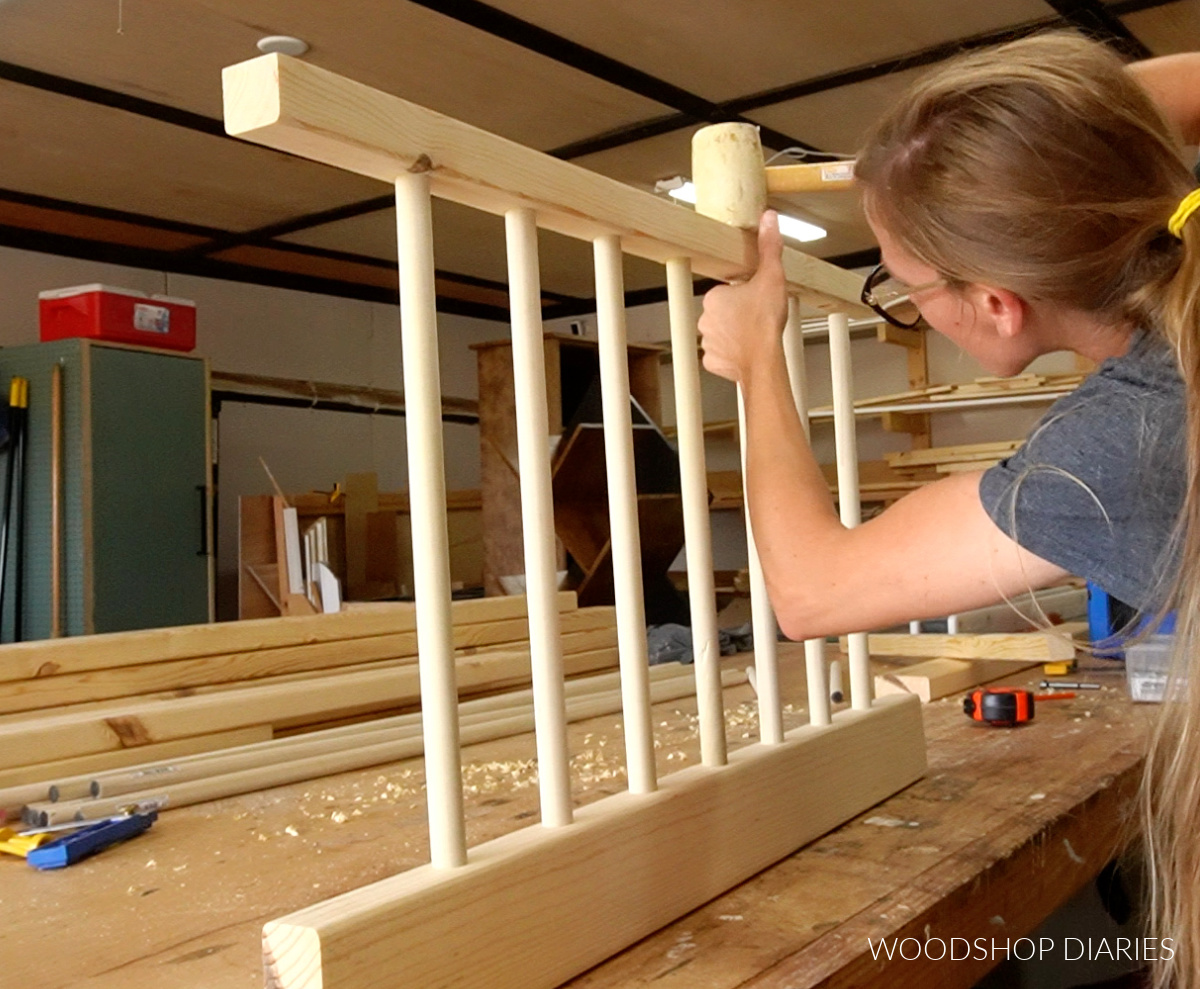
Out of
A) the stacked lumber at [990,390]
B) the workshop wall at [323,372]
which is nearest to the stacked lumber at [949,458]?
the stacked lumber at [990,390]

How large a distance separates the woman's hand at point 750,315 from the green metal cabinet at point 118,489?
3.86 metres

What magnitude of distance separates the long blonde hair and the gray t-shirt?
0.03m

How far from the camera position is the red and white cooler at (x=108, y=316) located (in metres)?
4.50

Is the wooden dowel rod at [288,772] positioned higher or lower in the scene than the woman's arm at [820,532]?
lower

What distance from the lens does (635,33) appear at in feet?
11.7

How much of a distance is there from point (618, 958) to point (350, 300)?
6466 mm

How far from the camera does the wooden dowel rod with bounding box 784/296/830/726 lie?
3.92ft

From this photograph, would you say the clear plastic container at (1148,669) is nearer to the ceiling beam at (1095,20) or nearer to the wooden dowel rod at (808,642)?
the wooden dowel rod at (808,642)

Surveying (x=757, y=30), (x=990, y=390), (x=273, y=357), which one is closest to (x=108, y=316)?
(x=273, y=357)

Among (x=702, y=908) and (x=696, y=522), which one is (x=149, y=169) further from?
(x=702, y=908)

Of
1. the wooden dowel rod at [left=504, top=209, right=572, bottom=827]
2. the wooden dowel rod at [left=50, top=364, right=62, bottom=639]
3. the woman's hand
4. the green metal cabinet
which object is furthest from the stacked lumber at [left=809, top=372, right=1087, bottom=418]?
the wooden dowel rod at [left=504, top=209, right=572, bottom=827]

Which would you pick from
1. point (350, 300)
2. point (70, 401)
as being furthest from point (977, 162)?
point (350, 300)

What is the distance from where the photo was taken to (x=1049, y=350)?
1.05 metres

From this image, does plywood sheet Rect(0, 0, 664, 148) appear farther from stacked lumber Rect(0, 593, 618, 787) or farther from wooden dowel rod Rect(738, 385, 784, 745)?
wooden dowel rod Rect(738, 385, 784, 745)
